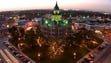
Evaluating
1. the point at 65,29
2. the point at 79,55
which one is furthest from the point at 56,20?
the point at 79,55

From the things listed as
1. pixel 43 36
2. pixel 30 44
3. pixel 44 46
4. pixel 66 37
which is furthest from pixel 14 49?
pixel 66 37

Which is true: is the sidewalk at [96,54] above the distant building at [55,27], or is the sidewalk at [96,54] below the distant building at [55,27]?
below

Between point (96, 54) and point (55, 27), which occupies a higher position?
point (55, 27)

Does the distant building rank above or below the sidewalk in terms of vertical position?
above

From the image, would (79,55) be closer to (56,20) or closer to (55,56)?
(55,56)

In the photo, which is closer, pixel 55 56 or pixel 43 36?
pixel 55 56

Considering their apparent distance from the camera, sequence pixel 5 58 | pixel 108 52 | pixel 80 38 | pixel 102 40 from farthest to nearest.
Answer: pixel 102 40 < pixel 80 38 < pixel 108 52 < pixel 5 58

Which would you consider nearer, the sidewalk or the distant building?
the sidewalk

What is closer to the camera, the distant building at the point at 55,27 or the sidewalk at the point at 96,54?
the sidewalk at the point at 96,54

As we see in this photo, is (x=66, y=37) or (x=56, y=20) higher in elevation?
(x=56, y=20)

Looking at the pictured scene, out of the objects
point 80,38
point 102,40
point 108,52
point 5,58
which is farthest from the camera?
point 102,40

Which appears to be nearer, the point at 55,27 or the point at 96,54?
the point at 96,54
